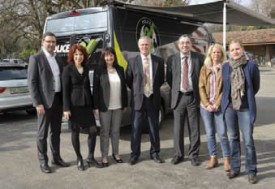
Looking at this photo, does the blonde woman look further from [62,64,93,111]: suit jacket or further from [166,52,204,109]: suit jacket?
[62,64,93,111]: suit jacket

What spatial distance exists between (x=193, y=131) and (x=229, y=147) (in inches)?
23.8

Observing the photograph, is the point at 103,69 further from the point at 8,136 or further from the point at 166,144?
the point at 8,136

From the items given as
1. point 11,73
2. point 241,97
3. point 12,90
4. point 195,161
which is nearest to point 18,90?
point 12,90

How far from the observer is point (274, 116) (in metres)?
9.13

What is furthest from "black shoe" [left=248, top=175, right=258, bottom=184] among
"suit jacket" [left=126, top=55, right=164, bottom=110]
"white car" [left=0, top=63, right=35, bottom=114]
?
"white car" [left=0, top=63, right=35, bottom=114]

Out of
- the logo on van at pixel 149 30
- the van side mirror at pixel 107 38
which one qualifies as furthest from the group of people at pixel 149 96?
the logo on van at pixel 149 30

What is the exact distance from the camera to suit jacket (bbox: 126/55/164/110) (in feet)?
17.0

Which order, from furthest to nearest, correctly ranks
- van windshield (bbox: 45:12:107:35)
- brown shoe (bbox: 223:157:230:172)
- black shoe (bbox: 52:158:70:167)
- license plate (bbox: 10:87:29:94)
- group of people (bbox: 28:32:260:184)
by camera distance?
license plate (bbox: 10:87:29:94)
van windshield (bbox: 45:12:107:35)
black shoe (bbox: 52:158:70:167)
brown shoe (bbox: 223:157:230:172)
group of people (bbox: 28:32:260:184)

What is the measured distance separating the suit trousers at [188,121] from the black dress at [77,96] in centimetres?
129

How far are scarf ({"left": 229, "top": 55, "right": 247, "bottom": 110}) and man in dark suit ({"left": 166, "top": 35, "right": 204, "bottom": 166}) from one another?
2.56ft

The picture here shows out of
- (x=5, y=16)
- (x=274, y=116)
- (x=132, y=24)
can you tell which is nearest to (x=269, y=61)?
(x=5, y=16)

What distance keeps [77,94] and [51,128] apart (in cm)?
76

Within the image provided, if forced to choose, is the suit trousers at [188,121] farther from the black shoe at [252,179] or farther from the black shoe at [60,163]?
the black shoe at [60,163]

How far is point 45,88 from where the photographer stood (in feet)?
15.9
